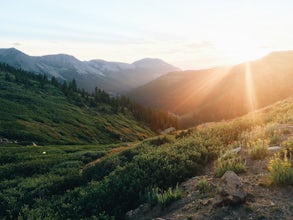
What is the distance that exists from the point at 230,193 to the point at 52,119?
307 ft

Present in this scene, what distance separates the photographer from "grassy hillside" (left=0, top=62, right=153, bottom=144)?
72.6 meters

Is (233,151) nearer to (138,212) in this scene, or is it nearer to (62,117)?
(138,212)

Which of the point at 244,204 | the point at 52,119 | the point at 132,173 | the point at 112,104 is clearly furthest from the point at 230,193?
the point at 112,104

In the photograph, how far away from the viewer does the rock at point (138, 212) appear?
35.9 ft

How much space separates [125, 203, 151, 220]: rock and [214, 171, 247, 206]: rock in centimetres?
296

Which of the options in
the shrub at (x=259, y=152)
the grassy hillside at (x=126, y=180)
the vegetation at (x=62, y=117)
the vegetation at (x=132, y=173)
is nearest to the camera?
the vegetation at (x=132, y=173)

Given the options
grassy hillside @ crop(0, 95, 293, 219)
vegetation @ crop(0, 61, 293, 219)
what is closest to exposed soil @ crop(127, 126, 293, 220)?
vegetation @ crop(0, 61, 293, 219)

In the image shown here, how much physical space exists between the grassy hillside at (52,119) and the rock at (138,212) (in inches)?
2298

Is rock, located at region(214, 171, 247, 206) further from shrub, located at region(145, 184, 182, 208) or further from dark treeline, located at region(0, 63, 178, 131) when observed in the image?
dark treeline, located at region(0, 63, 178, 131)

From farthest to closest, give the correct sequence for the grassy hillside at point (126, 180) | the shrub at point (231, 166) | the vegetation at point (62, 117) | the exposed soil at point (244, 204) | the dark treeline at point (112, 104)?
the dark treeline at point (112, 104) < the vegetation at point (62, 117) < the grassy hillside at point (126, 180) < the shrub at point (231, 166) < the exposed soil at point (244, 204)

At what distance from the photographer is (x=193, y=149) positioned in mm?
16203

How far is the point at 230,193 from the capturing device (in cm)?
920

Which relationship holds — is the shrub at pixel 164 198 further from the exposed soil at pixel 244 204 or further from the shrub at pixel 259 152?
the shrub at pixel 259 152

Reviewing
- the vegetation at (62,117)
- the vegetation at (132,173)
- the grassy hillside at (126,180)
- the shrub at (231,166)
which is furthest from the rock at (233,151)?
the vegetation at (62,117)
